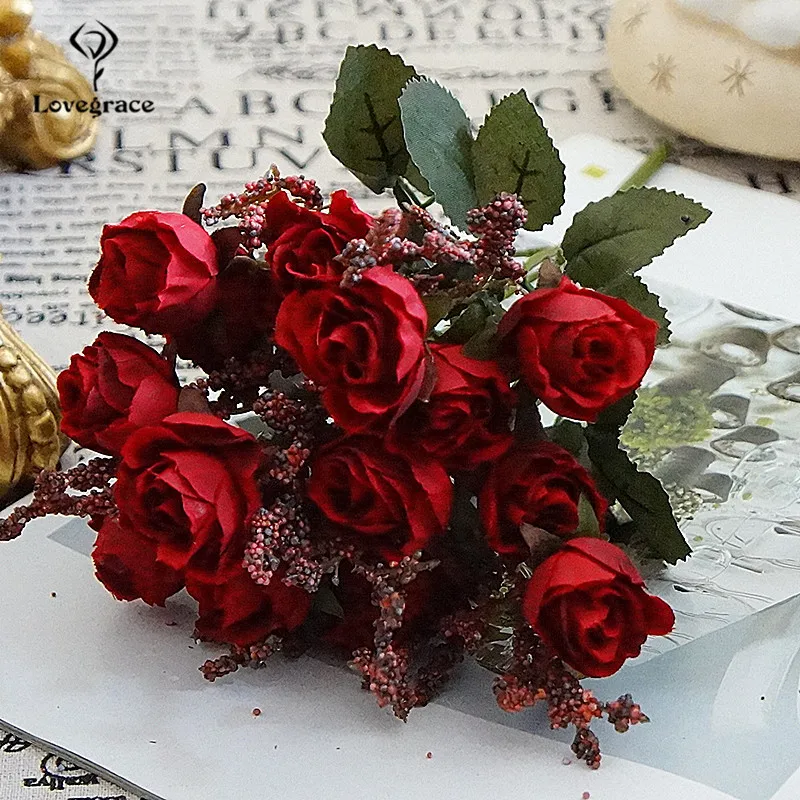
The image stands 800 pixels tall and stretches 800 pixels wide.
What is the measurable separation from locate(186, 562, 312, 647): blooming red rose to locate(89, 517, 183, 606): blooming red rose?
0.01 meters

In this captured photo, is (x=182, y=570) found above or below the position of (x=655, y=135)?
below

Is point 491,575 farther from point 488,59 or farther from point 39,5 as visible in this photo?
point 39,5

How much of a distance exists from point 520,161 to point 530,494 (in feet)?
0.36

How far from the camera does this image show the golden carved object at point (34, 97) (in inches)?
27.3

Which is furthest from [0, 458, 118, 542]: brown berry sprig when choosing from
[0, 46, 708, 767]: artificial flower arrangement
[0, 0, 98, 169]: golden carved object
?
[0, 0, 98, 169]: golden carved object

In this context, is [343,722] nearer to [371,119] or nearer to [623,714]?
[623,714]

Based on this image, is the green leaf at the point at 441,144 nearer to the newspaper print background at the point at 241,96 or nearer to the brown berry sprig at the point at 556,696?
the brown berry sprig at the point at 556,696

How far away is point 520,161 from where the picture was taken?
15.1 inches

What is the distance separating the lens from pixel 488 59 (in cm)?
84

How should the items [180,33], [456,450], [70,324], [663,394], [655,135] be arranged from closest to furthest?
[456,450] < [663,394] < [70,324] < [655,135] < [180,33]

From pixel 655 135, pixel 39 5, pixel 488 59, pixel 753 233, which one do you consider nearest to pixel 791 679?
pixel 753 233

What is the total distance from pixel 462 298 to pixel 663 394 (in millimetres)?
168

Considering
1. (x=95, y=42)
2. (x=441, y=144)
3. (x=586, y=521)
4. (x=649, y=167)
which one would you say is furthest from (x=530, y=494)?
(x=95, y=42)

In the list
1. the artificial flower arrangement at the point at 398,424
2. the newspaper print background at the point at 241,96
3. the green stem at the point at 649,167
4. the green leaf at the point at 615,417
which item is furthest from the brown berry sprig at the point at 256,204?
the green stem at the point at 649,167
